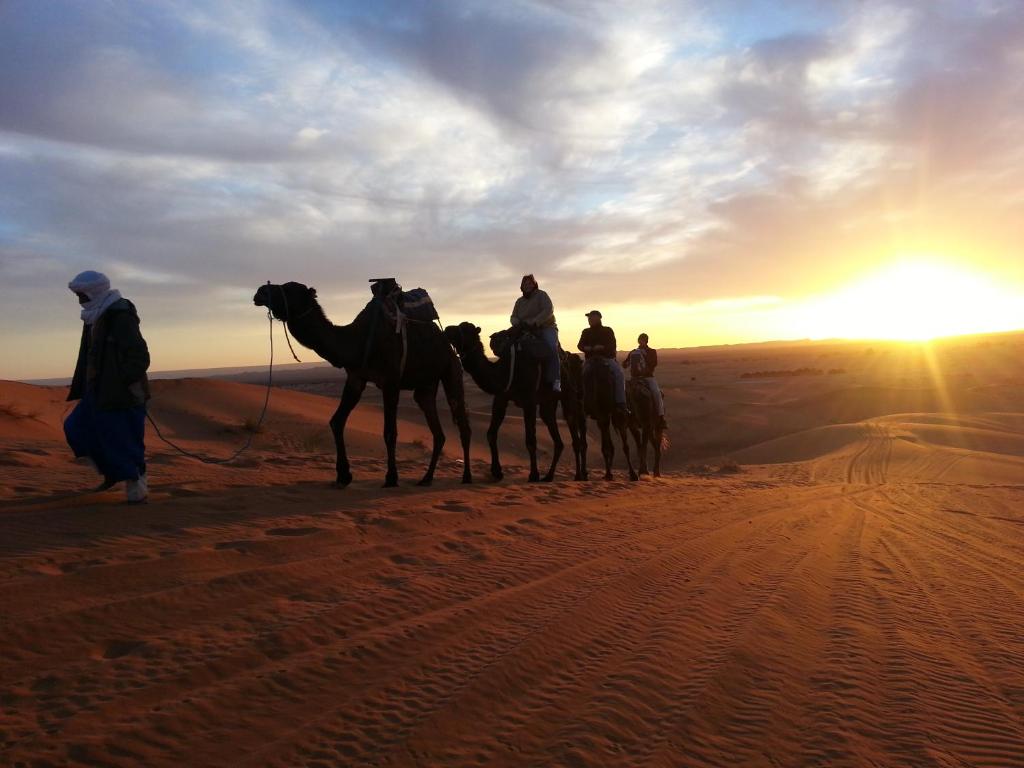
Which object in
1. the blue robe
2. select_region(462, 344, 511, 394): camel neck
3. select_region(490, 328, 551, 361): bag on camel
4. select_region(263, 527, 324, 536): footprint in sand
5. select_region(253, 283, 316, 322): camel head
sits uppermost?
select_region(253, 283, 316, 322): camel head

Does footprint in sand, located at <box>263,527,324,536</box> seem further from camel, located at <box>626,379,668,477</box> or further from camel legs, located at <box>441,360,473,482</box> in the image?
camel, located at <box>626,379,668,477</box>

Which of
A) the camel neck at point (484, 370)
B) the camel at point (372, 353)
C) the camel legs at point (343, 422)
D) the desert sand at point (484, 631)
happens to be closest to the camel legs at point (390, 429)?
the camel at point (372, 353)

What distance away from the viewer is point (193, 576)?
18.2ft

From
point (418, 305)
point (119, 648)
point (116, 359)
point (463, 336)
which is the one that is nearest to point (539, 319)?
point (463, 336)

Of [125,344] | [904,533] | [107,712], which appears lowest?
[904,533]

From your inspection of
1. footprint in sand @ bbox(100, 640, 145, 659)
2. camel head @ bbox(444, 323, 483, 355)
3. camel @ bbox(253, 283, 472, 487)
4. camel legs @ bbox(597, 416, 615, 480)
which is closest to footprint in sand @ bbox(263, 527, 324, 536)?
footprint in sand @ bbox(100, 640, 145, 659)

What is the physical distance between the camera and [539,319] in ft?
41.6

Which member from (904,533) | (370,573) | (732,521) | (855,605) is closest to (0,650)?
(370,573)

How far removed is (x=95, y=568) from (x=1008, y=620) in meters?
6.77

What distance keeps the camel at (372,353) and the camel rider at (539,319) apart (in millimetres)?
1623

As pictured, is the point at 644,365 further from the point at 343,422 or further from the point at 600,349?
the point at 343,422

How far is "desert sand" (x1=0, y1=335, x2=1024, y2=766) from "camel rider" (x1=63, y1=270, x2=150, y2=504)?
1.46ft

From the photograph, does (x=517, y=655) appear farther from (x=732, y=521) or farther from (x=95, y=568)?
(x=732, y=521)

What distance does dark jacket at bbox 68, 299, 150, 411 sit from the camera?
787 centimetres
